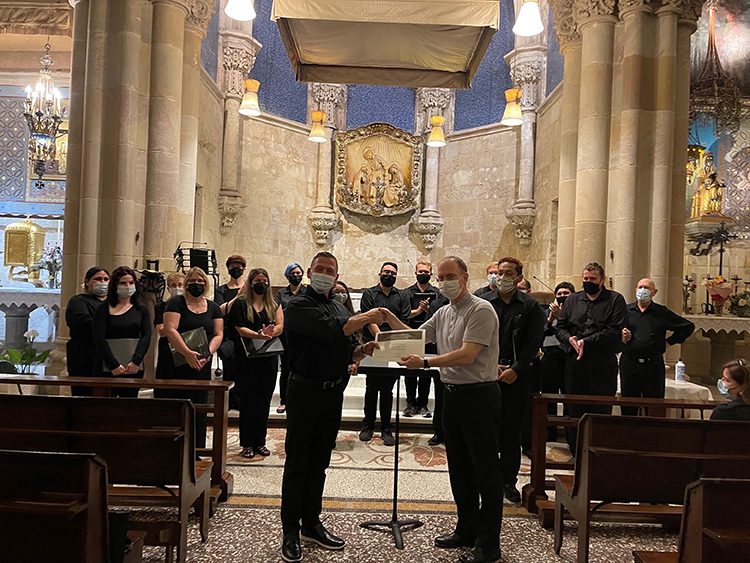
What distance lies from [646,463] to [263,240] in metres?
10.8

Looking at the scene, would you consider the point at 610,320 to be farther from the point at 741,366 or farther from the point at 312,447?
the point at 312,447

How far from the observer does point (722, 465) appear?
3057 mm

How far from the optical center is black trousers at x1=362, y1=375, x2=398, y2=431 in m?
5.89

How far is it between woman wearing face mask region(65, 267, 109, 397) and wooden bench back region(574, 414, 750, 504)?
410 centimetres

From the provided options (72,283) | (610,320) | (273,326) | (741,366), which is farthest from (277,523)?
(72,283)

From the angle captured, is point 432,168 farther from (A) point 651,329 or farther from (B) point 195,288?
(B) point 195,288

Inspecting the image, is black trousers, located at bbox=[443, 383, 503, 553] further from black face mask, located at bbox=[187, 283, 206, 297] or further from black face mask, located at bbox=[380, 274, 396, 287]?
black face mask, located at bbox=[380, 274, 396, 287]

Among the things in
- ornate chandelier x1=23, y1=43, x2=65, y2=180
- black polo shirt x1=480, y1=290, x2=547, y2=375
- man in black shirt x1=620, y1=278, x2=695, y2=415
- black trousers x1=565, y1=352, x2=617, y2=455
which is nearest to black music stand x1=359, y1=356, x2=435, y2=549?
black polo shirt x1=480, y1=290, x2=547, y2=375

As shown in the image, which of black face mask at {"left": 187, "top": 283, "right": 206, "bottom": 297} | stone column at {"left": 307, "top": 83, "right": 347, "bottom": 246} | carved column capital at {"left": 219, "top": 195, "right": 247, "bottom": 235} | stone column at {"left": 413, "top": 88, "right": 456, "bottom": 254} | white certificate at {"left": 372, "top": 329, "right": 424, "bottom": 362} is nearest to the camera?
white certificate at {"left": 372, "top": 329, "right": 424, "bottom": 362}

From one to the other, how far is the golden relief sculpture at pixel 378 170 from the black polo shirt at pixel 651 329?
8.61 m

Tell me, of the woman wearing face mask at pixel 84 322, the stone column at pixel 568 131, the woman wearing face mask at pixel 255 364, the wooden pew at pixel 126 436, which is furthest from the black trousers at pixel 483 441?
the stone column at pixel 568 131

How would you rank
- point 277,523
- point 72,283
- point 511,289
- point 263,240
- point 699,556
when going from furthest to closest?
point 263,240
point 72,283
point 511,289
point 277,523
point 699,556

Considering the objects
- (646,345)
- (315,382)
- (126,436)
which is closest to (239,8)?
(315,382)

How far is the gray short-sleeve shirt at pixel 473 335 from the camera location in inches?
129
